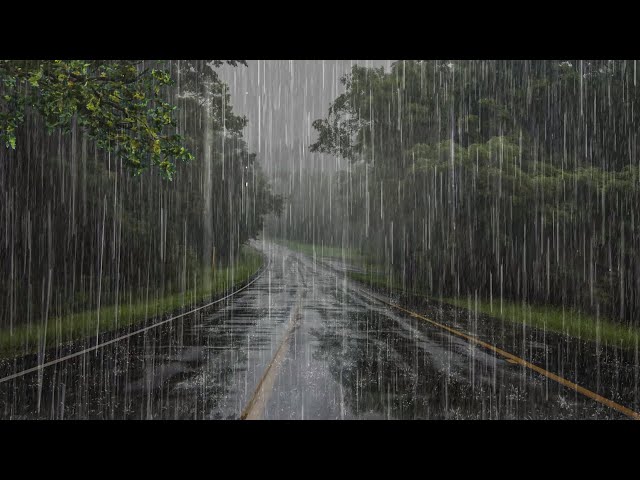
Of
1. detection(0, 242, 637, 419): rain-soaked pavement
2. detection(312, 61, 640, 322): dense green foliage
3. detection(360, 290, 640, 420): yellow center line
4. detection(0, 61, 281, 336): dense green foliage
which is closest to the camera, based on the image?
detection(0, 242, 637, 419): rain-soaked pavement

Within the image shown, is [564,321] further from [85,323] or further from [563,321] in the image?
[85,323]

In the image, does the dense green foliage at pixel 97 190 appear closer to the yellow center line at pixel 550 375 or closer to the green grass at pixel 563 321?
the yellow center line at pixel 550 375

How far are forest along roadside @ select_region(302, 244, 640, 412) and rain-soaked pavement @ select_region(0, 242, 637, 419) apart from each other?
1.90 ft

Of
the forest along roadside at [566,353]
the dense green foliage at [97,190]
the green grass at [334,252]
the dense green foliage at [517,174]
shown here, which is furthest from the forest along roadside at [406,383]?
the green grass at [334,252]

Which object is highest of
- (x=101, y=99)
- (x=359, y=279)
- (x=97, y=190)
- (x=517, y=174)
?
(x=101, y=99)

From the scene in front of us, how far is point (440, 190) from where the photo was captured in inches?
768

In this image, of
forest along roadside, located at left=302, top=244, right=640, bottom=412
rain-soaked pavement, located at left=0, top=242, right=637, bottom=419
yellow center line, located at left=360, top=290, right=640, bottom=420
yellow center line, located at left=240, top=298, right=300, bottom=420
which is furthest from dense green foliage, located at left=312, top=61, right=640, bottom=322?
yellow center line, located at left=240, top=298, right=300, bottom=420

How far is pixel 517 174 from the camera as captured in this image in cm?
1552

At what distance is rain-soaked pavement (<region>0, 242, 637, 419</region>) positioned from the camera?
Answer: 5.23 m

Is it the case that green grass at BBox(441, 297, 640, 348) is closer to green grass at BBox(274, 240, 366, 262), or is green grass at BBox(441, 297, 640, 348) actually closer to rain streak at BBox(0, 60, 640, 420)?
rain streak at BBox(0, 60, 640, 420)

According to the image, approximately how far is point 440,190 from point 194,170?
43.9 ft

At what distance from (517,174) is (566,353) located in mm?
8305

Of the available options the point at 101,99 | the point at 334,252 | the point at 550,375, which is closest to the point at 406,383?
the point at 550,375

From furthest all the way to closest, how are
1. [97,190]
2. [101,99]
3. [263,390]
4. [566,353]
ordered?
[97,190] → [566,353] → [101,99] → [263,390]
